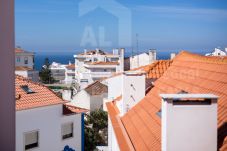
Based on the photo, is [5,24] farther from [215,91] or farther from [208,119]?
[215,91]

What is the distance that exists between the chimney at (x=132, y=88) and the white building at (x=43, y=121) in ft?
9.27

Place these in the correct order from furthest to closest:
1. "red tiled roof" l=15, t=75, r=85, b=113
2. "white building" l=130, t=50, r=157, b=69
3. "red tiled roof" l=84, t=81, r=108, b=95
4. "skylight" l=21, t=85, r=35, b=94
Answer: "white building" l=130, t=50, r=157, b=69 → "red tiled roof" l=84, t=81, r=108, b=95 → "skylight" l=21, t=85, r=35, b=94 → "red tiled roof" l=15, t=75, r=85, b=113

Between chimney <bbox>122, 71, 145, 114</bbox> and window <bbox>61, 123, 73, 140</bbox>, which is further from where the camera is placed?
window <bbox>61, 123, 73, 140</bbox>

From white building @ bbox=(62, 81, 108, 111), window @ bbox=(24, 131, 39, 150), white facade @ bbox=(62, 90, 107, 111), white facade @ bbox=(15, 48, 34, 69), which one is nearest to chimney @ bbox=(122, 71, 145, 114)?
window @ bbox=(24, 131, 39, 150)

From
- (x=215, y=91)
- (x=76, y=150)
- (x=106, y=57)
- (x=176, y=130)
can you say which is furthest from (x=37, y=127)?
(x=106, y=57)

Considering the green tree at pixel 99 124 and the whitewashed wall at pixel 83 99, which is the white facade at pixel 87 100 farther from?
the green tree at pixel 99 124

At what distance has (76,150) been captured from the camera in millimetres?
11812

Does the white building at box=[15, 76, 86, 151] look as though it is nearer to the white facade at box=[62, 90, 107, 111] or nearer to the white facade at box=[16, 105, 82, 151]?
the white facade at box=[16, 105, 82, 151]

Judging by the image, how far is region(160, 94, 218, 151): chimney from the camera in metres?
3.62

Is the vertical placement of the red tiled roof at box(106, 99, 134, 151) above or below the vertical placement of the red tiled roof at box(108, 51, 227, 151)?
below

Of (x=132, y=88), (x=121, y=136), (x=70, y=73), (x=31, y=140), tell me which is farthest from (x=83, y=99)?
(x=70, y=73)

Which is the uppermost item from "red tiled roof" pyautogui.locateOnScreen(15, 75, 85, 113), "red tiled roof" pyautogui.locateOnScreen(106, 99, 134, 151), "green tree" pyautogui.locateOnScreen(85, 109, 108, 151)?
"red tiled roof" pyautogui.locateOnScreen(15, 75, 85, 113)

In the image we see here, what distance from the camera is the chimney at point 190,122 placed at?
3623mm

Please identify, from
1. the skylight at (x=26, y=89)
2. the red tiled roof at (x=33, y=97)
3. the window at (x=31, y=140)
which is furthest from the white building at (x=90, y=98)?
the window at (x=31, y=140)
